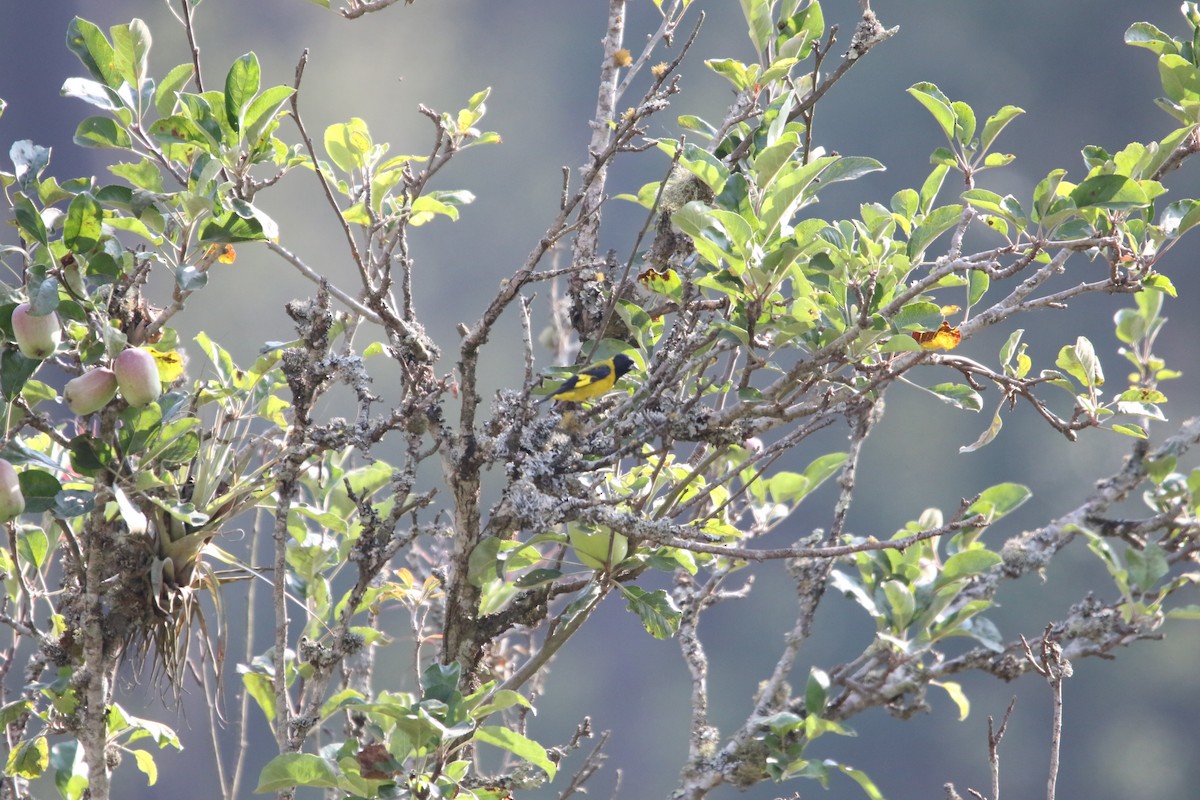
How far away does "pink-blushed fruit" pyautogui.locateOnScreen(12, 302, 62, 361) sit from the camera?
1.15m

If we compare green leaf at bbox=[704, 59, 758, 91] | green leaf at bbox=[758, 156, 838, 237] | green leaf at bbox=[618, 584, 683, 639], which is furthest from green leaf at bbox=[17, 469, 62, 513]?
green leaf at bbox=[704, 59, 758, 91]

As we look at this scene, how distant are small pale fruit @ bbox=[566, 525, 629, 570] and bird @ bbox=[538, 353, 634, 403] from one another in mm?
179

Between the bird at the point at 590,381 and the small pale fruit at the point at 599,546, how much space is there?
0.18 m

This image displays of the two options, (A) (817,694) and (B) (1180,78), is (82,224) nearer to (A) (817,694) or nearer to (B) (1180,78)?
(A) (817,694)

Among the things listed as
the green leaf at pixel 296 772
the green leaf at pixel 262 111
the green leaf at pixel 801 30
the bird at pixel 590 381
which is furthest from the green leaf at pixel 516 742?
the green leaf at pixel 801 30

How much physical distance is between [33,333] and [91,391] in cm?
9

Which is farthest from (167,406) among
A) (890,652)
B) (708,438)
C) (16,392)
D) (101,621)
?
(890,652)

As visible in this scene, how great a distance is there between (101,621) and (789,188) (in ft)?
3.42

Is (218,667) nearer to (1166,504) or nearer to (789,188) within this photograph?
(789,188)

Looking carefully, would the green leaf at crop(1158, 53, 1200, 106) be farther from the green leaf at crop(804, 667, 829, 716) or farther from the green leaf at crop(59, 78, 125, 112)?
the green leaf at crop(59, 78, 125, 112)

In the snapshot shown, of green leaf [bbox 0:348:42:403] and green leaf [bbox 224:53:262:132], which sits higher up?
green leaf [bbox 224:53:262:132]

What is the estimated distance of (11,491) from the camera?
3.72 feet

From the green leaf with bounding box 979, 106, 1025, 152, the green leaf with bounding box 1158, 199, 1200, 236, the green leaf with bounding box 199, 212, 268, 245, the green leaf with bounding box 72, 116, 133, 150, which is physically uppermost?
the green leaf with bounding box 979, 106, 1025, 152

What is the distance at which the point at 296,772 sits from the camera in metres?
1.20
